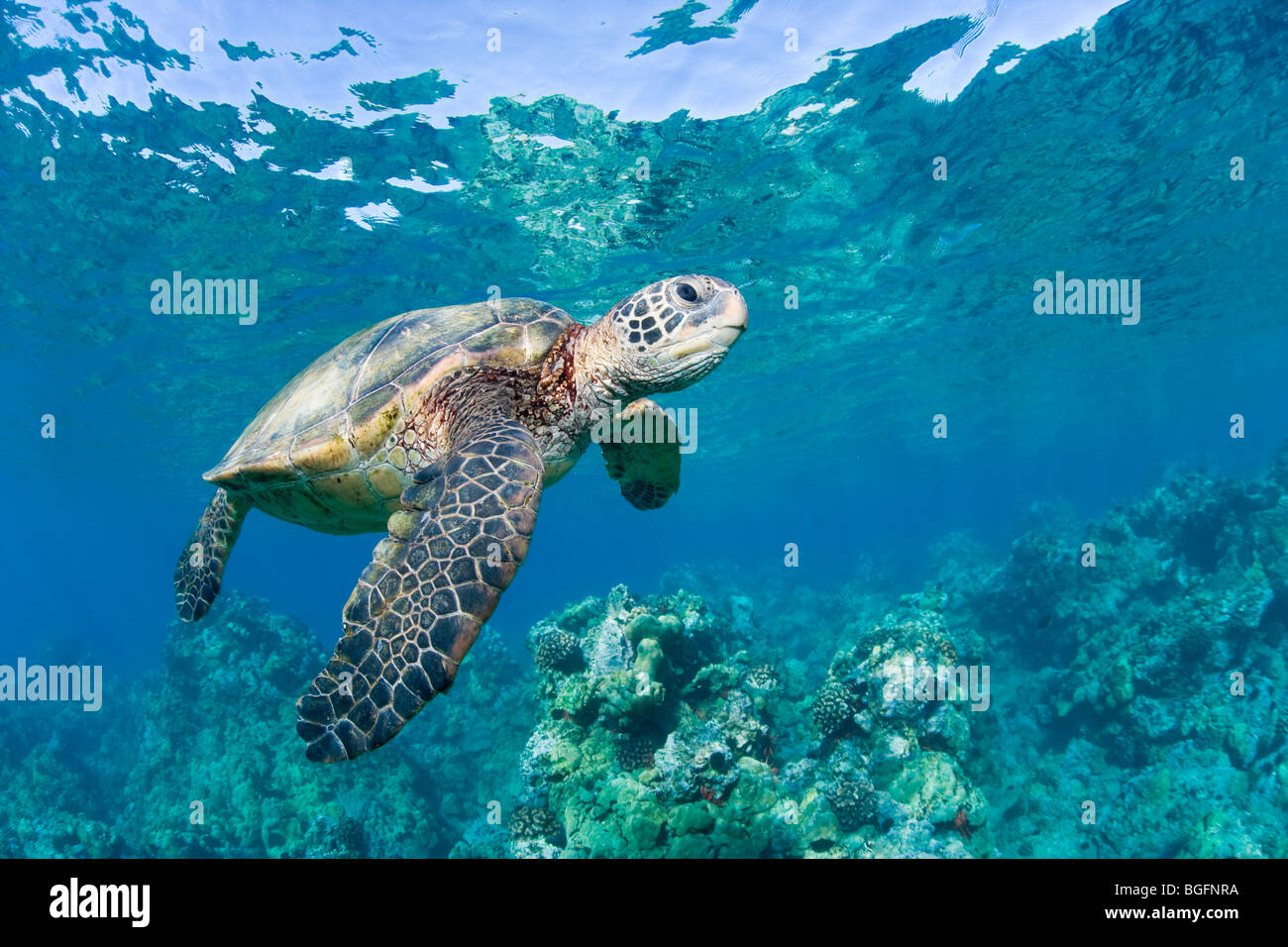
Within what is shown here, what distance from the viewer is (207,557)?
573 centimetres

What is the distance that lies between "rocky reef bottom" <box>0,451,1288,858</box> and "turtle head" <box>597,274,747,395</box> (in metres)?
3.51

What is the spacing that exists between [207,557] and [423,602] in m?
4.47

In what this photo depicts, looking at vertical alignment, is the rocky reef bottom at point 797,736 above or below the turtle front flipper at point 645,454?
below

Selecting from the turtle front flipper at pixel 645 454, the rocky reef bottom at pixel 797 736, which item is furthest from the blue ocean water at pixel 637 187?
the turtle front flipper at pixel 645 454

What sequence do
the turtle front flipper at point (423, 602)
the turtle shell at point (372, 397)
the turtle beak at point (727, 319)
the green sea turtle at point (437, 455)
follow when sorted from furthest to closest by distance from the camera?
the turtle shell at point (372, 397) → the turtle beak at point (727, 319) → the green sea turtle at point (437, 455) → the turtle front flipper at point (423, 602)

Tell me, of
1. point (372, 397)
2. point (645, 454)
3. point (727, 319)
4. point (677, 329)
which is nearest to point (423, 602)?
point (372, 397)

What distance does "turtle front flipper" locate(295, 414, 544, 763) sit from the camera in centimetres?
258

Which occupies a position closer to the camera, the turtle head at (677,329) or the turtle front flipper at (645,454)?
the turtle head at (677,329)

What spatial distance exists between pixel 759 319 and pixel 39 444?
35.2 metres

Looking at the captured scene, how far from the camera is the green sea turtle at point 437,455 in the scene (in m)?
2.72

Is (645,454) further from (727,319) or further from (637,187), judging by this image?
(637,187)

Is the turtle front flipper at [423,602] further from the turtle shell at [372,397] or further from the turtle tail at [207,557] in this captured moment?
the turtle tail at [207,557]

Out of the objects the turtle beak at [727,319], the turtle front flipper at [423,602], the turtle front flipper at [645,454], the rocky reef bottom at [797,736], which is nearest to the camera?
the turtle front flipper at [423,602]
